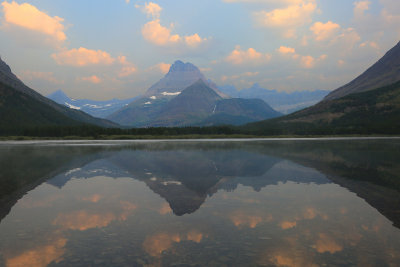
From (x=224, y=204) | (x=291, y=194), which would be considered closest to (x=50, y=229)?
(x=224, y=204)

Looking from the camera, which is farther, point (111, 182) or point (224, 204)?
point (111, 182)

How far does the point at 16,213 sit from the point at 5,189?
38.1 ft

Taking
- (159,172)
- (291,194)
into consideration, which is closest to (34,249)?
(291,194)

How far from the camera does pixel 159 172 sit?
46062 mm

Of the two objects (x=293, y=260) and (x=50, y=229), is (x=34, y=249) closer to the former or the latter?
(x=50, y=229)

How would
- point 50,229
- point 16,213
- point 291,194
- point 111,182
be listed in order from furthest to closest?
point 111,182
point 291,194
point 16,213
point 50,229

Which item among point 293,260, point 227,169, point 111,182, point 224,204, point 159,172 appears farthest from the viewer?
point 227,169

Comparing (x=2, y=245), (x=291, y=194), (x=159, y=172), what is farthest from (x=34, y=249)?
(x=159, y=172)

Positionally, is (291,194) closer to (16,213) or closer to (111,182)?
(111,182)

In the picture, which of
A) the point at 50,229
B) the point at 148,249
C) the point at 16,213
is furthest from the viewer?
the point at 16,213

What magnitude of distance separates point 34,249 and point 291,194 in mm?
A: 22906

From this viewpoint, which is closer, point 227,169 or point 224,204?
point 224,204

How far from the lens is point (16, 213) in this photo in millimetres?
23453

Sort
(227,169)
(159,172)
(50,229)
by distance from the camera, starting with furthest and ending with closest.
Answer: (227,169)
(159,172)
(50,229)
